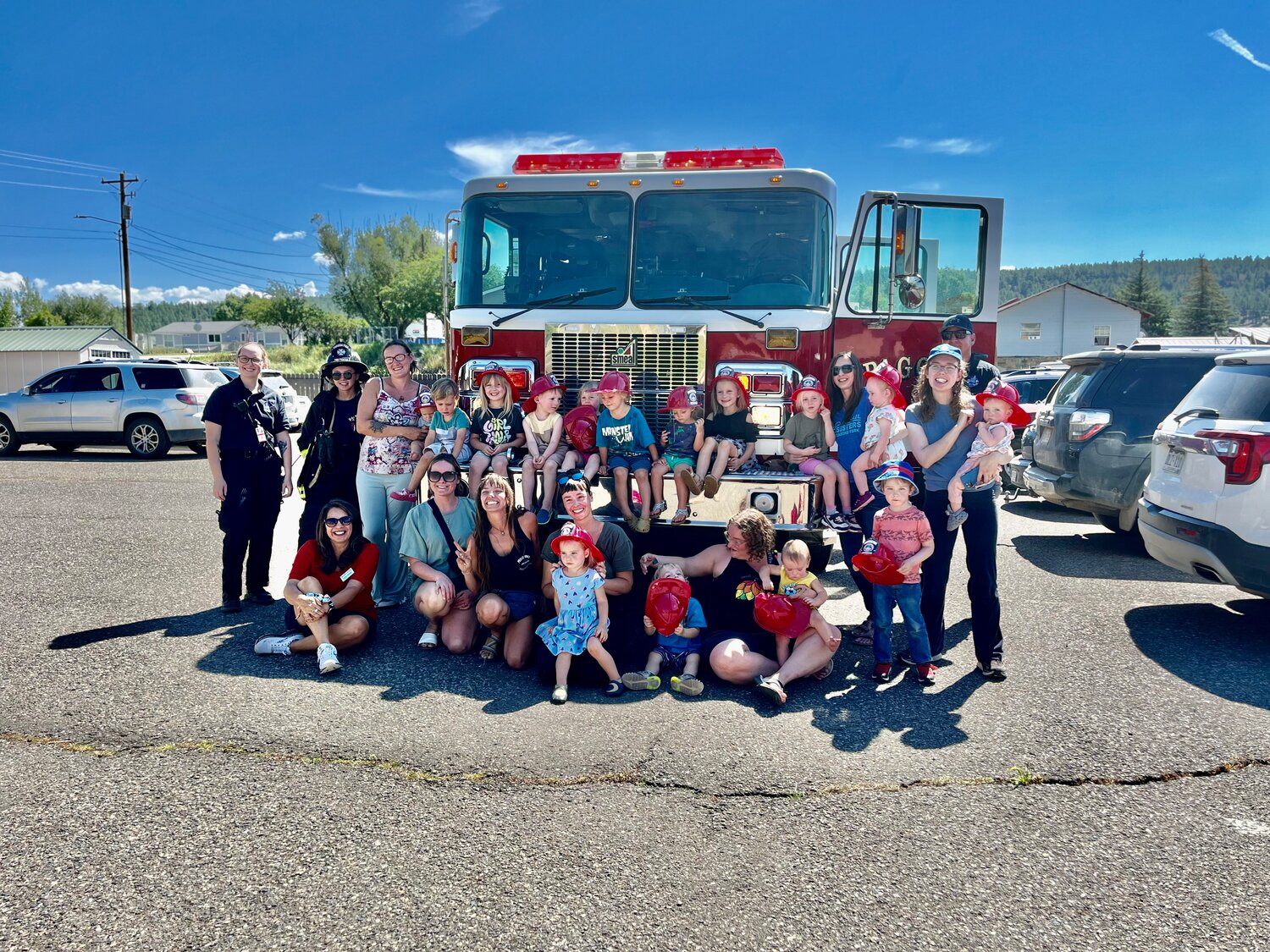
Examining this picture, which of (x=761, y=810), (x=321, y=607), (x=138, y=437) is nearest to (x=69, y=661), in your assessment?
(x=321, y=607)

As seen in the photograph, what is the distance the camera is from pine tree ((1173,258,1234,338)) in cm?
7450

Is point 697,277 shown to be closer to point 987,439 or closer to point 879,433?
point 879,433

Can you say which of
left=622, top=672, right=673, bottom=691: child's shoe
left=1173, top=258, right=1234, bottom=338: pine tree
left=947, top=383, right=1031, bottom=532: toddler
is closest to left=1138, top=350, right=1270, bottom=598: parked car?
left=947, top=383, right=1031, bottom=532: toddler

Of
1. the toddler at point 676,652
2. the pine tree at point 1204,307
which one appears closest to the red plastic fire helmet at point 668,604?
the toddler at point 676,652

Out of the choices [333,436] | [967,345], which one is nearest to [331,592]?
[333,436]

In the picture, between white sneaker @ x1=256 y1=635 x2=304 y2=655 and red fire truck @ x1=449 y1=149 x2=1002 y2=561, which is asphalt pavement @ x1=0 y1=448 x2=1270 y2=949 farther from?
red fire truck @ x1=449 y1=149 x2=1002 y2=561

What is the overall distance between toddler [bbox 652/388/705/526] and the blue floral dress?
100 centimetres

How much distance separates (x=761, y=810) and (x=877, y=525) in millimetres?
2128

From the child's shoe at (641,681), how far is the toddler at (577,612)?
45 millimetres

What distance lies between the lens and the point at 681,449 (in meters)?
6.43

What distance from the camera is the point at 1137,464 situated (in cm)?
877

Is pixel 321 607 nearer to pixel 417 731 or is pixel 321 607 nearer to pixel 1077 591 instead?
pixel 417 731

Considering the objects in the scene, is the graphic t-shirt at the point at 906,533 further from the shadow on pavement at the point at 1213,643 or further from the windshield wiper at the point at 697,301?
the windshield wiper at the point at 697,301

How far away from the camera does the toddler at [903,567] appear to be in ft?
17.1
